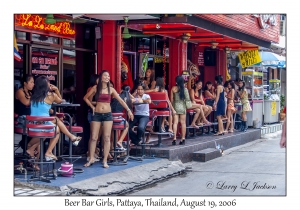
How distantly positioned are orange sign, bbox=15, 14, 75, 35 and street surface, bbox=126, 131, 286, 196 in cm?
362

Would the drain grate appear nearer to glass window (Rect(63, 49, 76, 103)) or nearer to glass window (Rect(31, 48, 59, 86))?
glass window (Rect(63, 49, 76, 103))

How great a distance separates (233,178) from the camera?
1105 cm

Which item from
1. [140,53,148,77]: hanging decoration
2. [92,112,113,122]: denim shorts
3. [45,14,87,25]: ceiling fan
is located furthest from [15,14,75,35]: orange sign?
[140,53,148,77]: hanging decoration

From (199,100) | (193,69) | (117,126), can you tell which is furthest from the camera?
(193,69)

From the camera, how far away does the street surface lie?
→ 32.0 feet

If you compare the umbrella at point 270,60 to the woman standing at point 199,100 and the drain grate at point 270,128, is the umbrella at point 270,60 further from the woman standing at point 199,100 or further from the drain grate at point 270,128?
the woman standing at point 199,100

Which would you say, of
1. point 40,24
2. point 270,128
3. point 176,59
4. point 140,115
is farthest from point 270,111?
point 40,24

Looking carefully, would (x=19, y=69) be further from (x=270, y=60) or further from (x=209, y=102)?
(x=270, y=60)

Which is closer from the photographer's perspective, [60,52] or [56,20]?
[56,20]

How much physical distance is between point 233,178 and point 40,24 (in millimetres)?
4666
